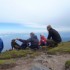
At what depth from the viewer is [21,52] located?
2788 cm

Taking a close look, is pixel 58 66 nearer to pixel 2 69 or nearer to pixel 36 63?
pixel 36 63

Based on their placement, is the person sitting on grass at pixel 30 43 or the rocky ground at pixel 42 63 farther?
the person sitting on grass at pixel 30 43

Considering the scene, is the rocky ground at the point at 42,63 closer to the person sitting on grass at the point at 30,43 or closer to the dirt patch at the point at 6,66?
the dirt patch at the point at 6,66

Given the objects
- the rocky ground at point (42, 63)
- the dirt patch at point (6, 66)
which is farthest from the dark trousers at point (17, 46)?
the dirt patch at point (6, 66)

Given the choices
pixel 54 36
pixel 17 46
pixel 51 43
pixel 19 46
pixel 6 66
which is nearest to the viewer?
pixel 6 66

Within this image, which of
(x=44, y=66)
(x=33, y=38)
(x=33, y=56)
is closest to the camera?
(x=44, y=66)

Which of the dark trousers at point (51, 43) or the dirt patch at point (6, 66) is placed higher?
the dark trousers at point (51, 43)

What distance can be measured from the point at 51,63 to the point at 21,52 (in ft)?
17.5

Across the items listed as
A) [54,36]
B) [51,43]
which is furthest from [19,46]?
[54,36]

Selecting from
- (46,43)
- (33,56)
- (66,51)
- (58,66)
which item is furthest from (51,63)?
(46,43)

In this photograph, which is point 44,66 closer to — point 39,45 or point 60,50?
point 60,50

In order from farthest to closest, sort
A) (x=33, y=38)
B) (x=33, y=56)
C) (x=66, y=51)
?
(x=33, y=38) < (x=66, y=51) < (x=33, y=56)

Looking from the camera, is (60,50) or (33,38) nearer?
(60,50)

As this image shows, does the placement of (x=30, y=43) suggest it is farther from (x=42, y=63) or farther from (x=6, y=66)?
(x=6, y=66)
